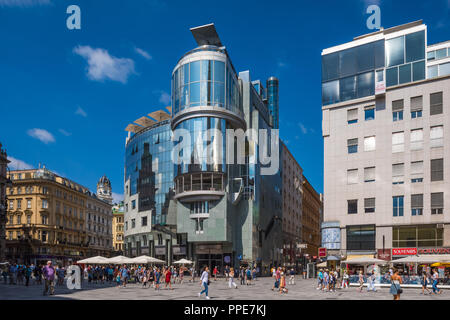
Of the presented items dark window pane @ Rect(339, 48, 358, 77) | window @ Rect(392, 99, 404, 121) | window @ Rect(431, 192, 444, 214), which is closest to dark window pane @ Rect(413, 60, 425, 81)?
window @ Rect(392, 99, 404, 121)

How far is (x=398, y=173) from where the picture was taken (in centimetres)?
5347

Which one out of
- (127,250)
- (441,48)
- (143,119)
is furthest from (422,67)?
(127,250)

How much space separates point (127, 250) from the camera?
8931cm

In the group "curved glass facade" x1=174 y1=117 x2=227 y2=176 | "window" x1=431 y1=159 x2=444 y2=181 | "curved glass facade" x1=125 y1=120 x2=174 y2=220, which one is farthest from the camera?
"curved glass facade" x1=125 y1=120 x2=174 y2=220

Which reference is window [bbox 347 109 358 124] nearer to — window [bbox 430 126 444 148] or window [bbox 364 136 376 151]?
window [bbox 364 136 376 151]

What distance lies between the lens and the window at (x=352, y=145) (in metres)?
57.2

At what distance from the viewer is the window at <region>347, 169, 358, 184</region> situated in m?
56.5

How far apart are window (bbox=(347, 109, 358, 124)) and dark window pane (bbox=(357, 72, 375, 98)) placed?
2.10 metres

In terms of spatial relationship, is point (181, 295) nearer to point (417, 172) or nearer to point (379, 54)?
point (417, 172)

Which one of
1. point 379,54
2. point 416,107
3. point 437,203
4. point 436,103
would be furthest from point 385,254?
point 379,54

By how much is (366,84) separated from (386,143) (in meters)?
8.37

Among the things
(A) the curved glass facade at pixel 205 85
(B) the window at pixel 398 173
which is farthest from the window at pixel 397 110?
(A) the curved glass facade at pixel 205 85
